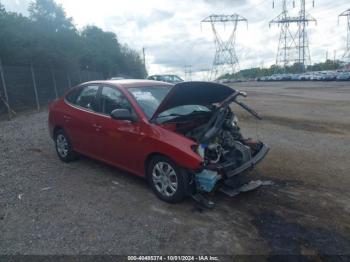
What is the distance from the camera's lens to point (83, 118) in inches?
229

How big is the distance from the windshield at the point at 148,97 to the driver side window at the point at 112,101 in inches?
6.8

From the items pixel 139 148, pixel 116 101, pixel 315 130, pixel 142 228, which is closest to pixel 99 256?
pixel 142 228

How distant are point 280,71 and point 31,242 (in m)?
104

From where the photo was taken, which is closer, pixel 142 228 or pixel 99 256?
pixel 99 256

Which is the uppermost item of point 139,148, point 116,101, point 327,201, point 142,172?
point 116,101

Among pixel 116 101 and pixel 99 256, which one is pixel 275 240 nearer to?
pixel 99 256

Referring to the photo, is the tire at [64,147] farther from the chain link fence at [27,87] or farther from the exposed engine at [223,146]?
the chain link fence at [27,87]

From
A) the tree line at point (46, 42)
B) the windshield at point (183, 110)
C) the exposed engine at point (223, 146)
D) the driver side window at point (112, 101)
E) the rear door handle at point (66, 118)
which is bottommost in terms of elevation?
the exposed engine at point (223, 146)

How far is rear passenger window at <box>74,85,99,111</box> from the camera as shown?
5.79 meters

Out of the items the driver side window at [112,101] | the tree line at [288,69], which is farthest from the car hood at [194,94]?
the tree line at [288,69]

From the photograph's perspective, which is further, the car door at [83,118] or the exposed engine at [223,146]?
the car door at [83,118]

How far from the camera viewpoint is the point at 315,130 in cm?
964

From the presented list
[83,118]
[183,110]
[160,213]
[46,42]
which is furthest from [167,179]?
[46,42]

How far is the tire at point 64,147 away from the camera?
20.8 feet
